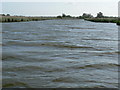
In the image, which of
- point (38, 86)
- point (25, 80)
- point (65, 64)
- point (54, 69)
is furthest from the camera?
point (65, 64)

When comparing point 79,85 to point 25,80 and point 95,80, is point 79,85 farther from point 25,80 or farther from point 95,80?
point 25,80

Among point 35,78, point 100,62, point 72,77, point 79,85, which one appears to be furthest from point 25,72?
point 100,62

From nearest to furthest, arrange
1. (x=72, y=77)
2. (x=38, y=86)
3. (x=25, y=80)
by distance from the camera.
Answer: (x=38, y=86) → (x=25, y=80) → (x=72, y=77)

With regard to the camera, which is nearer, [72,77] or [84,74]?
[72,77]

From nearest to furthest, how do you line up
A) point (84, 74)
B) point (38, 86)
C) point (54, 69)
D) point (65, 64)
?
1. point (38, 86)
2. point (84, 74)
3. point (54, 69)
4. point (65, 64)

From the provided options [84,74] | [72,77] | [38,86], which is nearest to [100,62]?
[84,74]

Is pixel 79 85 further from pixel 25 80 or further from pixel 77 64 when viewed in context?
pixel 77 64

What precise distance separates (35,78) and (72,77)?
136 cm

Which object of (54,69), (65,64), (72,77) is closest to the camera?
(72,77)

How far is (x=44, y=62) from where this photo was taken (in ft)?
36.9

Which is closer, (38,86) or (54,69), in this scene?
(38,86)

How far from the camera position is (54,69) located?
977cm

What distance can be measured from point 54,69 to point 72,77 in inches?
56.0

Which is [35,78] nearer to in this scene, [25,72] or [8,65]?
[25,72]
